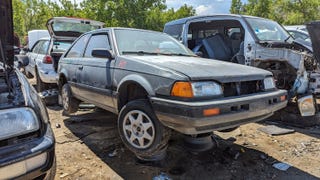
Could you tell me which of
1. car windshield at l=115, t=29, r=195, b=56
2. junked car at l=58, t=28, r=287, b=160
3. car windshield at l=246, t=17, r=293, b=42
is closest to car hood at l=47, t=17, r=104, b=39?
junked car at l=58, t=28, r=287, b=160

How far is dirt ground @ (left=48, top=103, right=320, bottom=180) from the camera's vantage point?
3193 millimetres

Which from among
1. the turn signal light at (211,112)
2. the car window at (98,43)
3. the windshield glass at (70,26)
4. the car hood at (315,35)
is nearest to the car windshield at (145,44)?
the car window at (98,43)

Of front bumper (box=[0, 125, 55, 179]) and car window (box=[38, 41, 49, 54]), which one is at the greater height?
car window (box=[38, 41, 49, 54])

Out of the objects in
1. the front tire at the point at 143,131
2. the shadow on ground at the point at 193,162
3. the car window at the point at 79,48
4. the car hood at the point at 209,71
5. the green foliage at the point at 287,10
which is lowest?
the shadow on ground at the point at 193,162

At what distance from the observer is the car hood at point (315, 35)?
15.4ft

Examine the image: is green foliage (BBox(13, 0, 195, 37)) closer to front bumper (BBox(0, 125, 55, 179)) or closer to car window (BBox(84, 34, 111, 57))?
car window (BBox(84, 34, 111, 57))

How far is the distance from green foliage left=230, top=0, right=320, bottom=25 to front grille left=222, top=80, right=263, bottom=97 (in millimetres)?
19075

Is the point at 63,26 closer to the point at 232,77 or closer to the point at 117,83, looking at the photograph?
the point at 117,83

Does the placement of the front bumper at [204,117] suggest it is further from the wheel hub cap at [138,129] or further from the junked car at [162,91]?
the wheel hub cap at [138,129]

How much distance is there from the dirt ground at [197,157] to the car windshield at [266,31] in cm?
194

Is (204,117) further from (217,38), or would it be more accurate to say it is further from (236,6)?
(236,6)

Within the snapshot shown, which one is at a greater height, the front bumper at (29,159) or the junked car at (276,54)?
the junked car at (276,54)

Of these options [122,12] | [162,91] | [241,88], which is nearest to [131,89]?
[162,91]

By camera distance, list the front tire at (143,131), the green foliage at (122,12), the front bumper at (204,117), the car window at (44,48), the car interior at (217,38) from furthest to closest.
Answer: the green foliage at (122,12) → the car window at (44,48) → the car interior at (217,38) → the front tire at (143,131) → the front bumper at (204,117)
